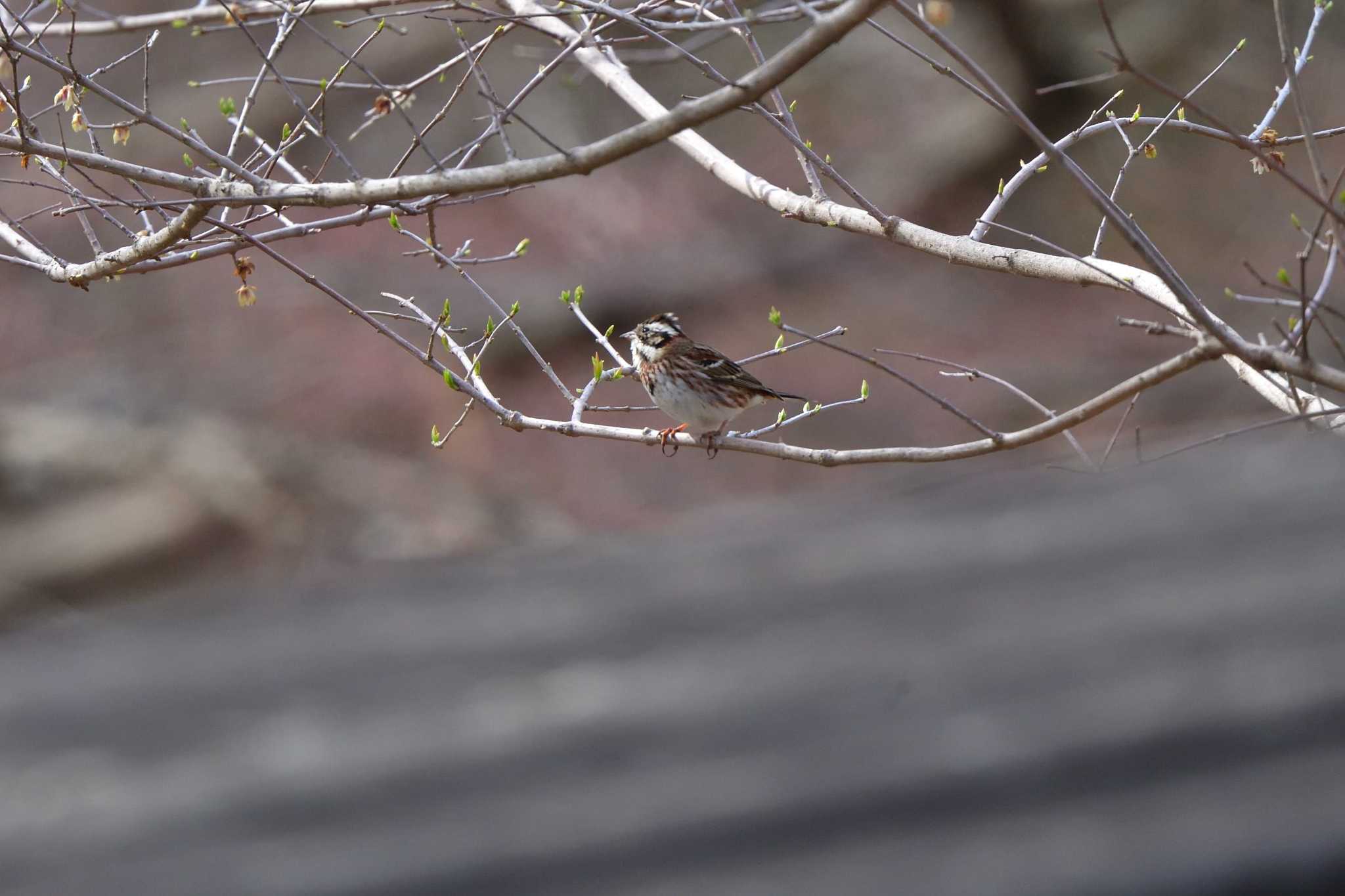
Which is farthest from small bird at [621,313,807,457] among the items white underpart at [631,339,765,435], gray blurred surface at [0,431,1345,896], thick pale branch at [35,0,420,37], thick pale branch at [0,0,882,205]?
thick pale branch at [0,0,882,205]

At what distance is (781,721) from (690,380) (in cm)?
417

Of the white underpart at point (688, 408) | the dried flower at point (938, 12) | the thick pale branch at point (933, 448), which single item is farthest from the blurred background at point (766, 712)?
the dried flower at point (938, 12)

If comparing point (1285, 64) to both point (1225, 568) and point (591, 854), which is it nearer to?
point (1225, 568)

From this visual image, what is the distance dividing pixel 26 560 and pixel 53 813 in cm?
1197

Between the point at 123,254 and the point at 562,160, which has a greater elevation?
the point at 123,254

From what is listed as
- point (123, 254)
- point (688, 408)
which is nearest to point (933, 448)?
point (688, 408)

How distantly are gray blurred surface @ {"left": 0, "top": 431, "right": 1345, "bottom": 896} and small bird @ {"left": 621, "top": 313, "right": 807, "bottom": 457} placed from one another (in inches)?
91.9

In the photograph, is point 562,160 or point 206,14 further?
point 206,14

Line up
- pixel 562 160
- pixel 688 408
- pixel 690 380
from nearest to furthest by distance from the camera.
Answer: pixel 562 160, pixel 688 408, pixel 690 380

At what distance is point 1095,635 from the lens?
3.17 metres

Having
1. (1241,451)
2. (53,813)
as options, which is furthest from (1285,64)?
(53,813)

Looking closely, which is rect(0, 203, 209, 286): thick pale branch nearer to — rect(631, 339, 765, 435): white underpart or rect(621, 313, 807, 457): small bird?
rect(621, 313, 807, 457): small bird

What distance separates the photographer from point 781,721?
124 inches

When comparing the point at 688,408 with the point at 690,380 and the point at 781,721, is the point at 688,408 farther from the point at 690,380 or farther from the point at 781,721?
the point at 781,721
